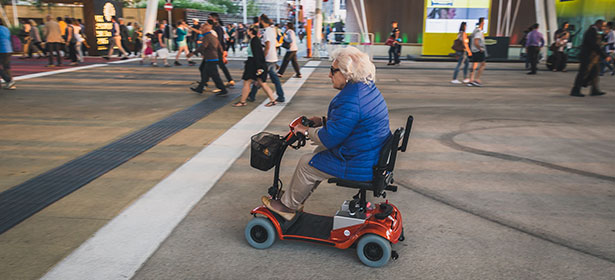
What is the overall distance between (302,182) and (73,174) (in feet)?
10.2

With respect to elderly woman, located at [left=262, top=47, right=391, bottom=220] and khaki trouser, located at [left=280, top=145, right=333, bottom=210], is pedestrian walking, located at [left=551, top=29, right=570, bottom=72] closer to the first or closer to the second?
elderly woman, located at [left=262, top=47, right=391, bottom=220]

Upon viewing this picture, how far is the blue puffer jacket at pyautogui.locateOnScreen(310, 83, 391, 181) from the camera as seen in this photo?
298 cm

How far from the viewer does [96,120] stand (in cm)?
793

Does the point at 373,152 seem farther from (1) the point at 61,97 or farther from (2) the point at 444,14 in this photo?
(2) the point at 444,14

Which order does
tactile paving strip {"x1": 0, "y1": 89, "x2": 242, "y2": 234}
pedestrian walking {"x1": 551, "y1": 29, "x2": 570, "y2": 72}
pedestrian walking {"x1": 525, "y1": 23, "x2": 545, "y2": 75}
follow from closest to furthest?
1. tactile paving strip {"x1": 0, "y1": 89, "x2": 242, "y2": 234}
2. pedestrian walking {"x1": 525, "y1": 23, "x2": 545, "y2": 75}
3. pedestrian walking {"x1": 551, "y1": 29, "x2": 570, "y2": 72}

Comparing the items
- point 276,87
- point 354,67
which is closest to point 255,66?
point 276,87

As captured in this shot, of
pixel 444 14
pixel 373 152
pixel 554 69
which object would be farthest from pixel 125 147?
pixel 444 14

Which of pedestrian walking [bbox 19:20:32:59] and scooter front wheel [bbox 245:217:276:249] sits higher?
pedestrian walking [bbox 19:20:32:59]

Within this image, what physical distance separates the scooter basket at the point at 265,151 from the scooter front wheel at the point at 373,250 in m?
0.82

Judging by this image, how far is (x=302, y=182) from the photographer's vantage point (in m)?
3.19

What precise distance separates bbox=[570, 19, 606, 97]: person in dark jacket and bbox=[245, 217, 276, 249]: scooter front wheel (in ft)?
33.8

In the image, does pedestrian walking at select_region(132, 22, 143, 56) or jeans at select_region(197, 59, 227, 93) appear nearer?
jeans at select_region(197, 59, 227, 93)

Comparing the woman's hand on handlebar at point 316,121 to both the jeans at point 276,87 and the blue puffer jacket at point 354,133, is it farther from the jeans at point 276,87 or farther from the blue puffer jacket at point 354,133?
the jeans at point 276,87

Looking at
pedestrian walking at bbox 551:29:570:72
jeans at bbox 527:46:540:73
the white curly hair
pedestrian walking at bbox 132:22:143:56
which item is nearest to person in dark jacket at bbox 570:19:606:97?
jeans at bbox 527:46:540:73
